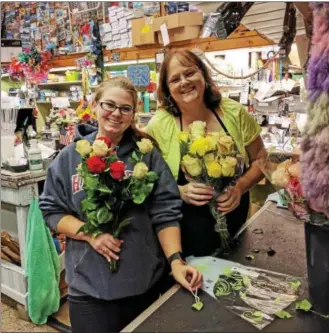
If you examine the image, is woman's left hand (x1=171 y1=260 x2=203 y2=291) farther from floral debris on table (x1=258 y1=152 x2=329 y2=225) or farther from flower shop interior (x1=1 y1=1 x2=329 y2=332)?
floral debris on table (x1=258 y1=152 x2=329 y2=225)

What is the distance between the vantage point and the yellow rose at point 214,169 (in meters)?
0.98

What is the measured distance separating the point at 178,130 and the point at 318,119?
606mm

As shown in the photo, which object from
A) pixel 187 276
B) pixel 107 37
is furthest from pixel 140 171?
pixel 107 37

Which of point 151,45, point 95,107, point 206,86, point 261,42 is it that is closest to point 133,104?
point 95,107

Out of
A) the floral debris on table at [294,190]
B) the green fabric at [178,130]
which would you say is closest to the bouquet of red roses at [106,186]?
the green fabric at [178,130]

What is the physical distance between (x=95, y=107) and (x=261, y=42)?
2028 millimetres

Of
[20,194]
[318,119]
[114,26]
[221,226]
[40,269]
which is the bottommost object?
[40,269]

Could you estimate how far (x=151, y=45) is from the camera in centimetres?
321

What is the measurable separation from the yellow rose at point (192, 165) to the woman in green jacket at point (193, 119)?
0.23 feet

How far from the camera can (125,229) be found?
3.30ft

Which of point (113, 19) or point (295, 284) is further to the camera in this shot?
point (113, 19)

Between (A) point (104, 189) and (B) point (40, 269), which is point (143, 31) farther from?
(A) point (104, 189)

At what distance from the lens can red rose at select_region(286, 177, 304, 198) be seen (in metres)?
0.77

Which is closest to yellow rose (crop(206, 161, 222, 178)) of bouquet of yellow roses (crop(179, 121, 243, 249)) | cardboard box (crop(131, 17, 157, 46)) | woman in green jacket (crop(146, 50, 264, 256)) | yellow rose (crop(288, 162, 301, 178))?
bouquet of yellow roses (crop(179, 121, 243, 249))
